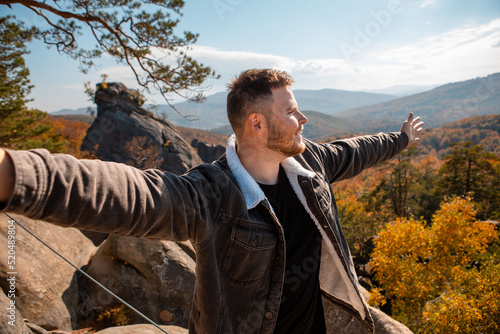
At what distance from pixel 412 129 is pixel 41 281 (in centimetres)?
545

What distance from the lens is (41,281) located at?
13.4ft

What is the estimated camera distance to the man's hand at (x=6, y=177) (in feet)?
2.70

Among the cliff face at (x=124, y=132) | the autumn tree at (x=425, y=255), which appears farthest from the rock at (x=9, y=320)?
the cliff face at (x=124, y=132)

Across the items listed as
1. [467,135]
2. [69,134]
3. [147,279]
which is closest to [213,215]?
[147,279]

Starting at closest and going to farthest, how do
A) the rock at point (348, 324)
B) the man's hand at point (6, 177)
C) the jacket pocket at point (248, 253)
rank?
the man's hand at point (6, 177) < the jacket pocket at point (248, 253) < the rock at point (348, 324)

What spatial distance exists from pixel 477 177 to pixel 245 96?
20094 millimetres

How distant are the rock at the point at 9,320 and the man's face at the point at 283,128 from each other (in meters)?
2.82

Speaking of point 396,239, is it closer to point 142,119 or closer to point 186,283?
point 186,283

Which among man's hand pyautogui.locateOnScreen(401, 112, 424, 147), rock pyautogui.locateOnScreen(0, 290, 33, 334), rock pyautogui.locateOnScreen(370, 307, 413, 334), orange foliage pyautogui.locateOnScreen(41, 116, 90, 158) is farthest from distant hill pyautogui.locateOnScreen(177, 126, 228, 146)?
rock pyautogui.locateOnScreen(0, 290, 33, 334)

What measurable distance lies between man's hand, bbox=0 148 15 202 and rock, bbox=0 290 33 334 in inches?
97.3

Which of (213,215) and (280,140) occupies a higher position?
(280,140)

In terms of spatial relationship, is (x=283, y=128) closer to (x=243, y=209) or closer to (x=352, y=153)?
(x=243, y=209)

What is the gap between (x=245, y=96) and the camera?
1.89 m

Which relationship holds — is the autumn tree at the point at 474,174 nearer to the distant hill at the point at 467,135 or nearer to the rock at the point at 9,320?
the rock at the point at 9,320
